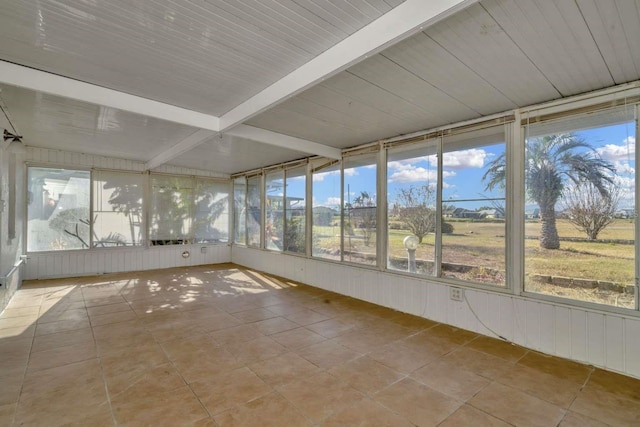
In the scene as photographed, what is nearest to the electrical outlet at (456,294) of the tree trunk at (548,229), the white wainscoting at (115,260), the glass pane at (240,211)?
the tree trunk at (548,229)

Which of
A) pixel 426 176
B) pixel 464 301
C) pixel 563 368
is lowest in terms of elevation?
pixel 563 368

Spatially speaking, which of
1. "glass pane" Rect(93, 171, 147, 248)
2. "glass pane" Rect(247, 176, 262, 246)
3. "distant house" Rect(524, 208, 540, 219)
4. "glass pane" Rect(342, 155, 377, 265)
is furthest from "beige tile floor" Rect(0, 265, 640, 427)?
"glass pane" Rect(247, 176, 262, 246)

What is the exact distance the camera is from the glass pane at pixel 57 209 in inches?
235

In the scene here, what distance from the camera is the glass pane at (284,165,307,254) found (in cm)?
639

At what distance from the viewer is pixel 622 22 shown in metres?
1.89

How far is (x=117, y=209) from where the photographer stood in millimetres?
7020

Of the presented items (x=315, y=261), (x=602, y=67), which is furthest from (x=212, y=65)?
(x=315, y=261)

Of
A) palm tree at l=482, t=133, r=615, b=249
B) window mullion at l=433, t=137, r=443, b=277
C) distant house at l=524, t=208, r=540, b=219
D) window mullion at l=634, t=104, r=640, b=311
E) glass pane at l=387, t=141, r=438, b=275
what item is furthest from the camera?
glass pane at l=387, t=141, r=438, b=275

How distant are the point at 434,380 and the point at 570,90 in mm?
2995

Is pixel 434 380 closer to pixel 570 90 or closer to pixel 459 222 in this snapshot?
pixel 459 222

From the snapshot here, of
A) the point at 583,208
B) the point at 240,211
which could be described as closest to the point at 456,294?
the point at 583,208

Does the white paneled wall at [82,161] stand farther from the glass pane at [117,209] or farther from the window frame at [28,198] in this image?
the glass pane at [117,209]

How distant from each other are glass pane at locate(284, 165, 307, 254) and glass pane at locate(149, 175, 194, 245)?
3.06m

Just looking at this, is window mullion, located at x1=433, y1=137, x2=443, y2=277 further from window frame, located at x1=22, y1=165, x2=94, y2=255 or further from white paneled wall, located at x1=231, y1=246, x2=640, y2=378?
window frame, located at x1=22, y1=165, x2=94, y2=255
